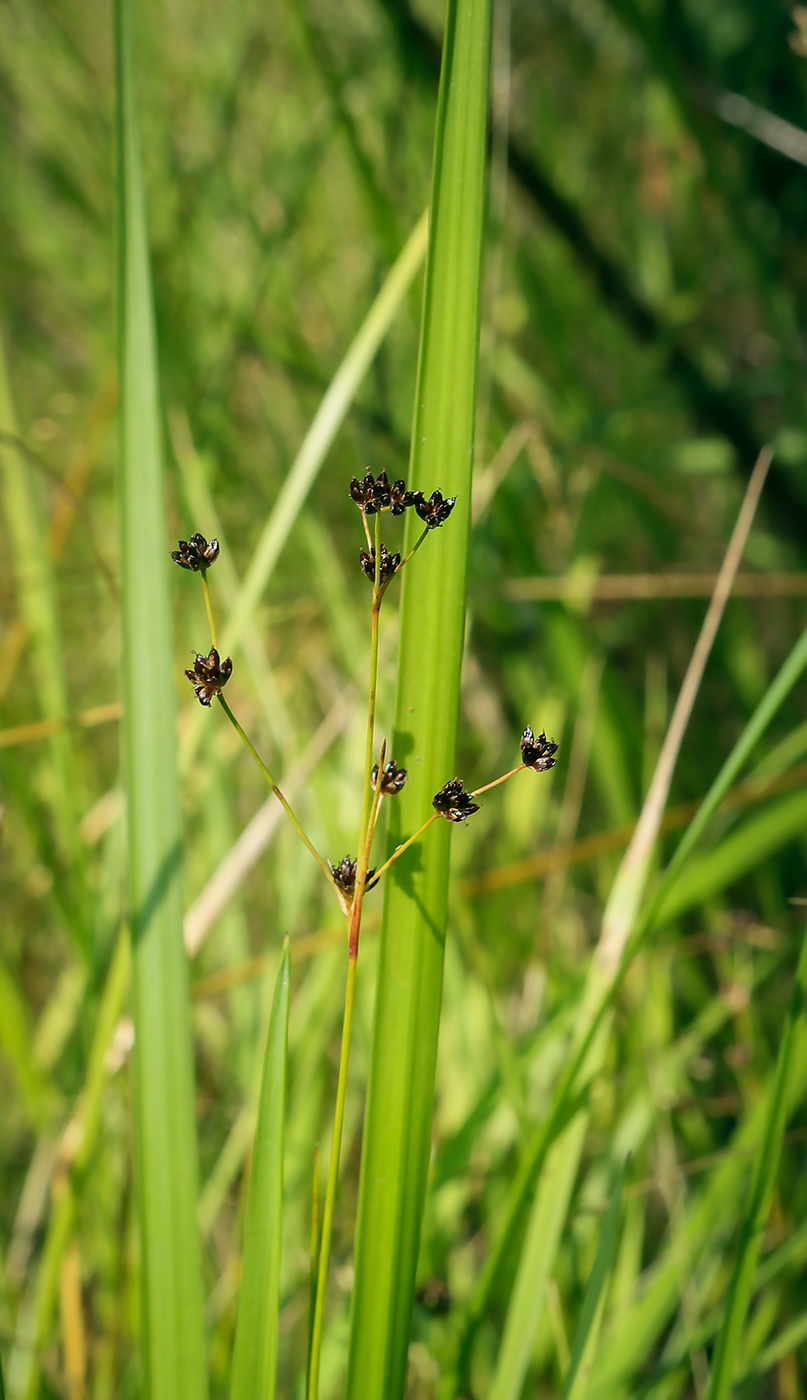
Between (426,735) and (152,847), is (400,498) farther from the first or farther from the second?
(152,847)

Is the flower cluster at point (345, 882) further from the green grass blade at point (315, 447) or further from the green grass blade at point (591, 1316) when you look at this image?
the green grass blade at point (315, 447)

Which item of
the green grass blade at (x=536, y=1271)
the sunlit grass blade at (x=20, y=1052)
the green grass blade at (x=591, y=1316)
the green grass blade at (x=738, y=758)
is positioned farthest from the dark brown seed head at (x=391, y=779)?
the sunlit grass blade at (x=20, y=1052)

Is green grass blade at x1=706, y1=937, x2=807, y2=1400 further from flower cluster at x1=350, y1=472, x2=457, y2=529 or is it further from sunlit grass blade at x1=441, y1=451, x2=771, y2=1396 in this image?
flower cluster at x1=350, y1=472, x2=457, y2=529

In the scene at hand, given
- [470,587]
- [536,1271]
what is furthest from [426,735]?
[470,587]

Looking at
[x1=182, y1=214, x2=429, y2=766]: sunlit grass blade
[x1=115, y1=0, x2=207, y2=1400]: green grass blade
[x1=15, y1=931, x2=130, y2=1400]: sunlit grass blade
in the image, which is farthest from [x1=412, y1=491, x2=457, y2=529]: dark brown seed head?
[x1=15, y1=931, x2=130, y2=1400]: sunlit grass blade

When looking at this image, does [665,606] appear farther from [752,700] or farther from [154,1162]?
[154,1162]

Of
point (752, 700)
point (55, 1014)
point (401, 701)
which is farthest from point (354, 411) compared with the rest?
point (401, 701)
